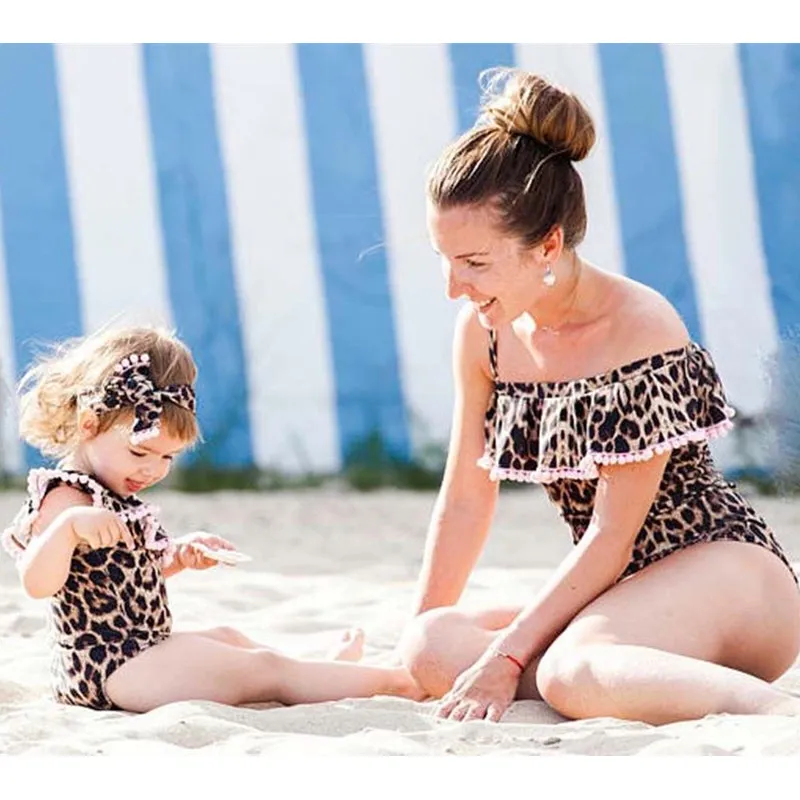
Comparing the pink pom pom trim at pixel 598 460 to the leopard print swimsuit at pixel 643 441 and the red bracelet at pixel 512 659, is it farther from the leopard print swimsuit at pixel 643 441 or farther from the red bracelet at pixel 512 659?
the red bracelet at pixel 512 659

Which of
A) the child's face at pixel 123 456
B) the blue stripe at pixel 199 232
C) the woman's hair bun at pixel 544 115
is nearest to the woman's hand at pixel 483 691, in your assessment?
the child's face at pixel 123 456

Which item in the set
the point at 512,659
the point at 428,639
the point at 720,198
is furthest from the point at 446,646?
the point at 720,198

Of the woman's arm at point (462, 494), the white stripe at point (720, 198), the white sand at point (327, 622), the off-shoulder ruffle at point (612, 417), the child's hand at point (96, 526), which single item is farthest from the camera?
the white stripe at point (720, 198)

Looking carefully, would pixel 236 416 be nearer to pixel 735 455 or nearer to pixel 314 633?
pixel 735 455

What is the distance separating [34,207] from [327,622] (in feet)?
7.79

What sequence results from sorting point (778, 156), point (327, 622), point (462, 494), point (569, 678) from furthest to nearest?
point (778, 156) → point (327, 622) → point (462, 494) → point (569, 678)

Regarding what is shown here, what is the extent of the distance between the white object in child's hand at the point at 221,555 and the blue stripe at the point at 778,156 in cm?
272

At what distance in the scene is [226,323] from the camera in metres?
5.37

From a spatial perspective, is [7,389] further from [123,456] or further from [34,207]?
[123,456]

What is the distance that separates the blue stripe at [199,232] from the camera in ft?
17.3

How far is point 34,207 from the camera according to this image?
5.29 m

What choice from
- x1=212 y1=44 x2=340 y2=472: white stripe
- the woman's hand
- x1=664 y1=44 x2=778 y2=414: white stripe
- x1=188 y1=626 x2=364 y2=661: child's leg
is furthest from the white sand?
x1=664 y1=44 x2=778 y2=414: white stripe

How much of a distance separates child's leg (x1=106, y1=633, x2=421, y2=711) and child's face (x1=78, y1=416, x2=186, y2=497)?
0.80ft

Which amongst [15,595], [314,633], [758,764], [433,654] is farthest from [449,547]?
[15,595]
